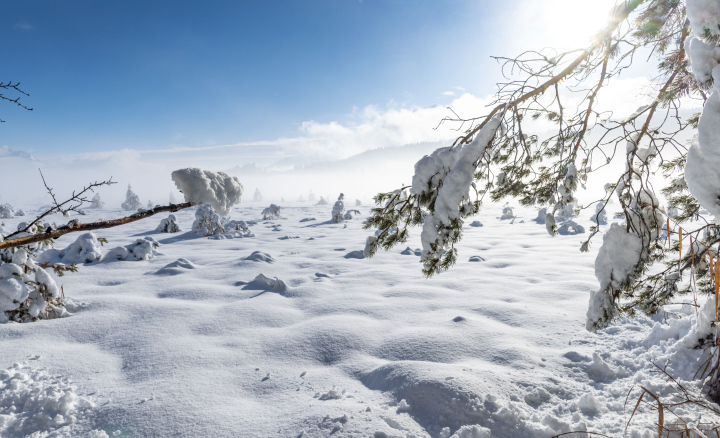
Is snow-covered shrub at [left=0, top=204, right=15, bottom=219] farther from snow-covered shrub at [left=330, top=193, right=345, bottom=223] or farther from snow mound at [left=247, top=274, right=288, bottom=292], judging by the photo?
snow mound at [left=247, top=274, right=288, bottom=292]

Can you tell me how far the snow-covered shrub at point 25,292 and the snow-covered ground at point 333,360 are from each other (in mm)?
271

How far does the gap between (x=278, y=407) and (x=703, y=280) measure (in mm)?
4325

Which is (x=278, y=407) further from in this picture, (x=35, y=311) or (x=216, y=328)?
(x=35, y=311)

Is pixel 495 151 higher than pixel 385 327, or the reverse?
pixel 495 151

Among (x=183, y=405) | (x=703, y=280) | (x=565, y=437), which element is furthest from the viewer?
(x=703, y=280)

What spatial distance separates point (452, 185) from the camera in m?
2.21

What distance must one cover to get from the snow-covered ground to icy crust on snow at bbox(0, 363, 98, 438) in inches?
0.4

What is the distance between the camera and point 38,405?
9.50 ft

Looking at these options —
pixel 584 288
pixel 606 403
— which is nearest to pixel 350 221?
pixel 584 288

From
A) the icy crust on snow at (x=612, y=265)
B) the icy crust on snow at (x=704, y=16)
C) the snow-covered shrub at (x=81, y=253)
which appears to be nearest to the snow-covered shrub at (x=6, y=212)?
the snow-covered shrub at (x=81, y=253)

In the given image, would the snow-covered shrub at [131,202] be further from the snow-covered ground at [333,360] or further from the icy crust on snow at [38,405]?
the icy crust on snow at [38,405]

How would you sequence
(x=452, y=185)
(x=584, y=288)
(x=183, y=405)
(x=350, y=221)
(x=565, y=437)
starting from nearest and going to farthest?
1. (x=452, y=185)
2. (x=565, y=437)
3. (x=183, y=405)
4. (x=584, y=288)
5. (x=350, y=221)

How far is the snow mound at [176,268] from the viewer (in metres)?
7.29

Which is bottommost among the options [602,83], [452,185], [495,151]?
[452,185]
